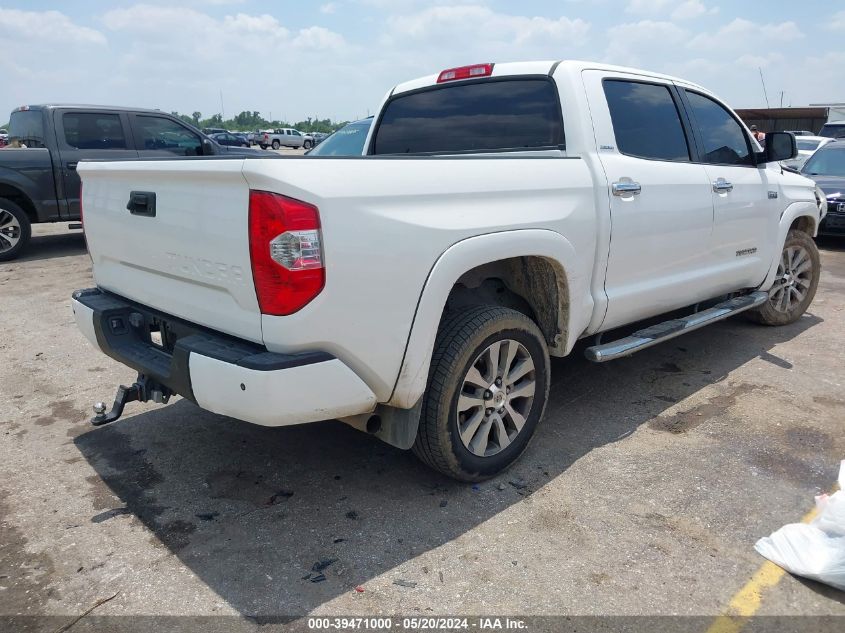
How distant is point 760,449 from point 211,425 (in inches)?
121

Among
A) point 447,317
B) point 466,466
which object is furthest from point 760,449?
point 447,317

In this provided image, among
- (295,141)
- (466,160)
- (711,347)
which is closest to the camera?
(466,160)

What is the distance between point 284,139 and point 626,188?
48.3 m

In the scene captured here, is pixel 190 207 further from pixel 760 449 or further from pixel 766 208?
pixel 766 208

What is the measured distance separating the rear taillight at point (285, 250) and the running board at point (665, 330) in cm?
183

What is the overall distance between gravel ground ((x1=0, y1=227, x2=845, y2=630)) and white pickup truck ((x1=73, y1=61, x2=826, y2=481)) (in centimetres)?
39

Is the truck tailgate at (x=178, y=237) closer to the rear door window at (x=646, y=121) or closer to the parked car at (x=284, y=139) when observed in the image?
the rear door window at (x=646, y=121)

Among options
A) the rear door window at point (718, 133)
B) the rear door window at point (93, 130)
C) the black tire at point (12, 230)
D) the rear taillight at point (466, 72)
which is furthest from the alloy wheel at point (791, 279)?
the black tire at point (12, 230)

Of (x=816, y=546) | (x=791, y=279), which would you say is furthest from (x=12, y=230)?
(x=816, y=546)

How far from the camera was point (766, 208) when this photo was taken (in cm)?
486

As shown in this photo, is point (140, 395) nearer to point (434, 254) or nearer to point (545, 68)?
point (434, 254)

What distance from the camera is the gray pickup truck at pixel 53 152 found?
8.65m

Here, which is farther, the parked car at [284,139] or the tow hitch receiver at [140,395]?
the parked car at [284,139]

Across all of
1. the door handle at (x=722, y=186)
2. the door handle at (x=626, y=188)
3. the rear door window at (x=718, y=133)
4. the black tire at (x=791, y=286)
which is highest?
the rear door window at (x=718, y=133)
